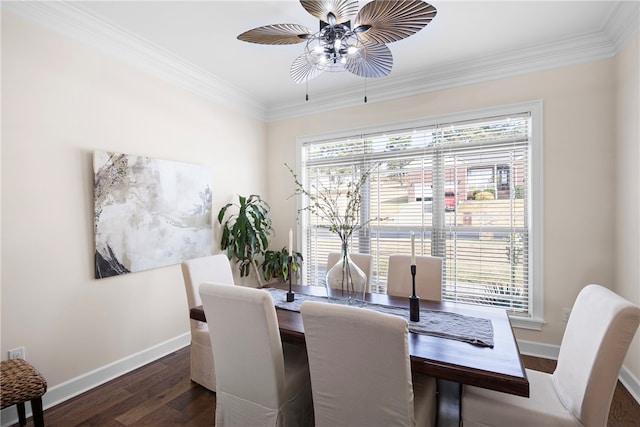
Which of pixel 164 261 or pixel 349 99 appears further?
pixel 349 99

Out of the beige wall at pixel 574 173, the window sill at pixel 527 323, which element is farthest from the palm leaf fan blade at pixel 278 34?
the window sill at pixel 527 323

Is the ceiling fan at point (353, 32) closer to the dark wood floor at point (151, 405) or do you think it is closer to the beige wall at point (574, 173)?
the beige wall at point (574, 173)

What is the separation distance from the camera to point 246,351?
155 cm

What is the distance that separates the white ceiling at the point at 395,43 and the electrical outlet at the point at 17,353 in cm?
219

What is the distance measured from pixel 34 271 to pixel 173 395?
1287 millimetres

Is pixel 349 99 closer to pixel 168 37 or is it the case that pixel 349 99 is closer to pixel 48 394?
pixel 168 37

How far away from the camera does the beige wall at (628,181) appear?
2154 millimetres

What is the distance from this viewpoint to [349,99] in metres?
3.62

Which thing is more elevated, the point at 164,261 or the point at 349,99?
the point at 349,99

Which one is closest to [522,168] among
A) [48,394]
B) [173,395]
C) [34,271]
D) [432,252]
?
[432,252]

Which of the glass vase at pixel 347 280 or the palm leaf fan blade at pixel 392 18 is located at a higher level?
the palm leaf fan blade at pixel 392 18

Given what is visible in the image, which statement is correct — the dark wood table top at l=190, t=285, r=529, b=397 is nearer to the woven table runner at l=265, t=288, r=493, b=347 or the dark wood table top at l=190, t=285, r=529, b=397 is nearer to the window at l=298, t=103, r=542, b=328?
the woven table runner at l=265, t=288, r=493, b=347

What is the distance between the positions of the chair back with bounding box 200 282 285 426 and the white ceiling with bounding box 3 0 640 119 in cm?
199

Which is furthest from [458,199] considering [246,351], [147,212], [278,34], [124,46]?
[124,46]
